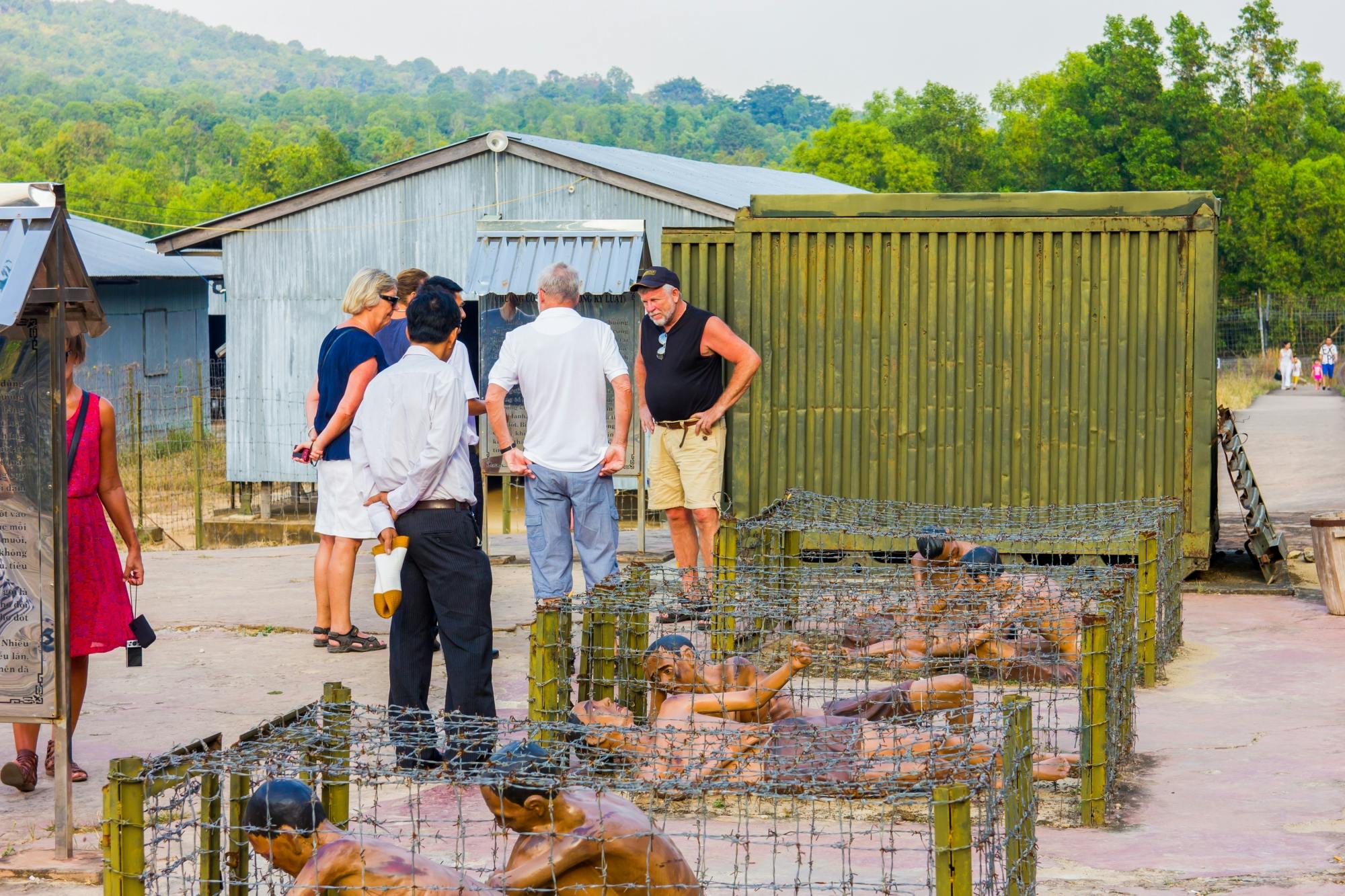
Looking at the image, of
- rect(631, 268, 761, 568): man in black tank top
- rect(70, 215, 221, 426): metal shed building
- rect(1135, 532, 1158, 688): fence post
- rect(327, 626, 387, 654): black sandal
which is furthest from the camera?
rect(70, 215, 221, 426): metal shed building

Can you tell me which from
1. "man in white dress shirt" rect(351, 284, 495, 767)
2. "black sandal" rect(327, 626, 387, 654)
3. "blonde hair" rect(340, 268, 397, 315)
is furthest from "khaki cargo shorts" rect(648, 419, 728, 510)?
"man in white dress shirt" rect(351, 284, 495, 767)

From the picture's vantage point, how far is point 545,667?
→ 19.7 feet

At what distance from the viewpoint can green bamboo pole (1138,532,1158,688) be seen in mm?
8180

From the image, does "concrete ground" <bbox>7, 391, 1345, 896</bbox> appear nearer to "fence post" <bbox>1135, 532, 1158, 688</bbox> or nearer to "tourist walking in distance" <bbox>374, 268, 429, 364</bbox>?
"fence post" <bbox>1135, 532, 1158, 688</bbox>

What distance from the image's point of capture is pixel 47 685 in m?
5.61

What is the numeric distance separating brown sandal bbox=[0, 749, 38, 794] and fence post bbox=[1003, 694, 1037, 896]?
3.86 meters

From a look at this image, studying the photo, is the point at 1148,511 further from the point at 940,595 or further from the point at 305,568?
the point at 305,568

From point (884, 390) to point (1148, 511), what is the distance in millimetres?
2276

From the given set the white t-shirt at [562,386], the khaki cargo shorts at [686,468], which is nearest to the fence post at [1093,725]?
the white t-shirt at [562,386]

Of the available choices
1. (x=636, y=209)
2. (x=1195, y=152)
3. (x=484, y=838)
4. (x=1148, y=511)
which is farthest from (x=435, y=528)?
(x=1195, y=152)

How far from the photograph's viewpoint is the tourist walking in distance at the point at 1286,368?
38375mm

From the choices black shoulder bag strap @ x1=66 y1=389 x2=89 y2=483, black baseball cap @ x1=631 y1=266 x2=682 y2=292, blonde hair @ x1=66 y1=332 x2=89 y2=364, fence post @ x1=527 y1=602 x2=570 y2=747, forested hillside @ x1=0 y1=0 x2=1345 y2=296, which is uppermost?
forested hillside @ x1=0 y1=0 x2=1345 y2=296

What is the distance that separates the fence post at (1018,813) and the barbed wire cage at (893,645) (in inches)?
50.4

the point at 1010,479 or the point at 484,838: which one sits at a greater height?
the point at 1010,479
